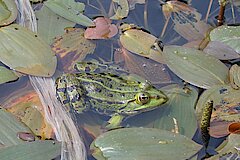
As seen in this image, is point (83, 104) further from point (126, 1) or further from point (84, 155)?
point (126, 1)

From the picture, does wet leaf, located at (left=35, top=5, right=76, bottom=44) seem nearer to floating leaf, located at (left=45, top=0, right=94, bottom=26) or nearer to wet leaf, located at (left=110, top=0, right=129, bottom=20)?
floating leaf, located at (left=45, top=0, right=94, bottom=26)

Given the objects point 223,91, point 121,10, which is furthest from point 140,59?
point 223,91

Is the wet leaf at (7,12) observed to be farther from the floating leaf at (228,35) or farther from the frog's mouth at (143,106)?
the floating leaf at (228,35)

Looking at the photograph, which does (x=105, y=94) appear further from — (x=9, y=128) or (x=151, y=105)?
(x=9, y=128)

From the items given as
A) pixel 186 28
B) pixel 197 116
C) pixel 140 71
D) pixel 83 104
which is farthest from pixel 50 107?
pixel 186 28

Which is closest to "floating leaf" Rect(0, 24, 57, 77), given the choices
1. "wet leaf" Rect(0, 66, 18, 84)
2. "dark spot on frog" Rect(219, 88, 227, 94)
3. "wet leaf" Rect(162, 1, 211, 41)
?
"wet leaf" Rect(0, 66, 18, 84)
